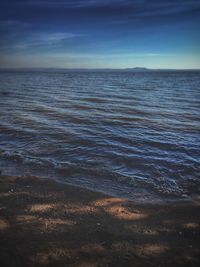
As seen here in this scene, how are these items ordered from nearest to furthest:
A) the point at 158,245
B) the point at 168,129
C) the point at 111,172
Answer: the point at 158,245 < the point at 111,172 < the point at 168,129

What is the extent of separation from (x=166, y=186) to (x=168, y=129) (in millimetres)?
6739

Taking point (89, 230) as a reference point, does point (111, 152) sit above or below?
above

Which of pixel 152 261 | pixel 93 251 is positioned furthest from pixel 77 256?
pixel 152 261

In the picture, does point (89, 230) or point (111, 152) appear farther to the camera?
point (111, 152)

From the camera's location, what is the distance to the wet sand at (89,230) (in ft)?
12.4

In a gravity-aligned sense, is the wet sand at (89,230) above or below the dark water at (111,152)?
below

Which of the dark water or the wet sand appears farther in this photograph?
the dark water

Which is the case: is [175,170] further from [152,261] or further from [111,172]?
[152,261]

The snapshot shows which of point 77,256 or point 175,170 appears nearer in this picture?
point 77,256

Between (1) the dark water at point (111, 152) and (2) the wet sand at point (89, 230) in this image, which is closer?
(2) the wet sand at point (89, 230)

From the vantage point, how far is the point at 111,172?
7254 millimetres

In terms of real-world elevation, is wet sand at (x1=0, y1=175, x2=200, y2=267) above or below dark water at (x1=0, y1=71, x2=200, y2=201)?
below

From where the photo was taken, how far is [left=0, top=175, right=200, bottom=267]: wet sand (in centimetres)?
378

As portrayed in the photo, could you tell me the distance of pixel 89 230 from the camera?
446 cm
